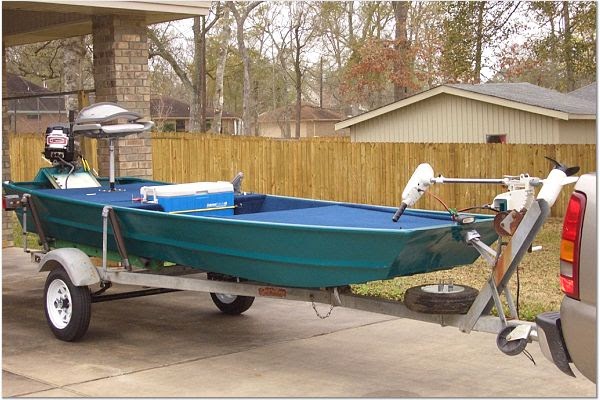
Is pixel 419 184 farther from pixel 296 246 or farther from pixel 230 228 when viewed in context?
pixel 230 228

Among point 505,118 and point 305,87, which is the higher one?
point 305,87

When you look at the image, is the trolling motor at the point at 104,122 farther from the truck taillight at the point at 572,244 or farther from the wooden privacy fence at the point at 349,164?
the wooden privacy fence at the point at 349,164

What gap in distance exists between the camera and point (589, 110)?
21844mm

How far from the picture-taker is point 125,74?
40.2 feet

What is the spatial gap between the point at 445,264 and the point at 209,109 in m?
63.5

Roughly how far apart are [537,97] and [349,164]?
5.38 meters

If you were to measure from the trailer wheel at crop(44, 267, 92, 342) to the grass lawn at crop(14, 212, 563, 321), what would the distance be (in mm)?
3064

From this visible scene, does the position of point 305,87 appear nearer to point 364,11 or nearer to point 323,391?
point 364,11

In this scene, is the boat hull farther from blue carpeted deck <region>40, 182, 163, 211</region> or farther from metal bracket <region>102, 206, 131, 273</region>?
blue carpeted deck <region>40, 182, 163, 211</region>

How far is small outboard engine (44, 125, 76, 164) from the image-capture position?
383 inches

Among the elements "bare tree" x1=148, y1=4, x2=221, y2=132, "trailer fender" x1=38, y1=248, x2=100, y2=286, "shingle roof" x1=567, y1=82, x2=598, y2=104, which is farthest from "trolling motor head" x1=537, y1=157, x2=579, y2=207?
"bare tree" x1=148, y1=4, x2=221, y2=132

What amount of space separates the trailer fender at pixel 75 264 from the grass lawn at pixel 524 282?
303 centimetres

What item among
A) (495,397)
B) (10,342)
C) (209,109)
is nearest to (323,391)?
(495,397)

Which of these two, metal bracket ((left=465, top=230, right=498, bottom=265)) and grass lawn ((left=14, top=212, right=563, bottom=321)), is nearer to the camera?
metal bracket ((left=465, top=230, right=498, bottom=265))
